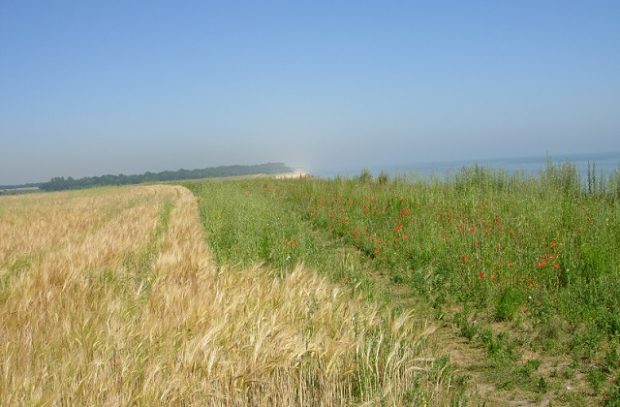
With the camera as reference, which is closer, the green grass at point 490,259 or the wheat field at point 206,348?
the wheat field at point 206,348

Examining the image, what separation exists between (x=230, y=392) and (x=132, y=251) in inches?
179

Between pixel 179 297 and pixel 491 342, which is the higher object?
pixel 179 297

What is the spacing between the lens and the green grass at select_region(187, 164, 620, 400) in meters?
4.78

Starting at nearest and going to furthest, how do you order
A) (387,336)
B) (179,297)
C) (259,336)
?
(259,336) → (387,336) → (179,297)

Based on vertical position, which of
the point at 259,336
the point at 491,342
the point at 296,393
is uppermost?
the point at 259,336

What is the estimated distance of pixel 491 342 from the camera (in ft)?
15.4

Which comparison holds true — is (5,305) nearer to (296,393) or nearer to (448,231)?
(296,393)

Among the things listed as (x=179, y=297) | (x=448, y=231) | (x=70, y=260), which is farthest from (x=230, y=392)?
(x=448, y=231)

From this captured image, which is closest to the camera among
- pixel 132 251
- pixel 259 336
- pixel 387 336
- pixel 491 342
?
pixel 259 336

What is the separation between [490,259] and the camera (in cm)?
704

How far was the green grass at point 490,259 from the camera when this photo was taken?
4.78 m

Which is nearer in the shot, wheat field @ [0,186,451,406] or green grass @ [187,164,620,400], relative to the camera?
wheat field @ [0,186,451,406]

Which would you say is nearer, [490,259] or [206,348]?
[206,348]

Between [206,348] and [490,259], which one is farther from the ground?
[206,348]
